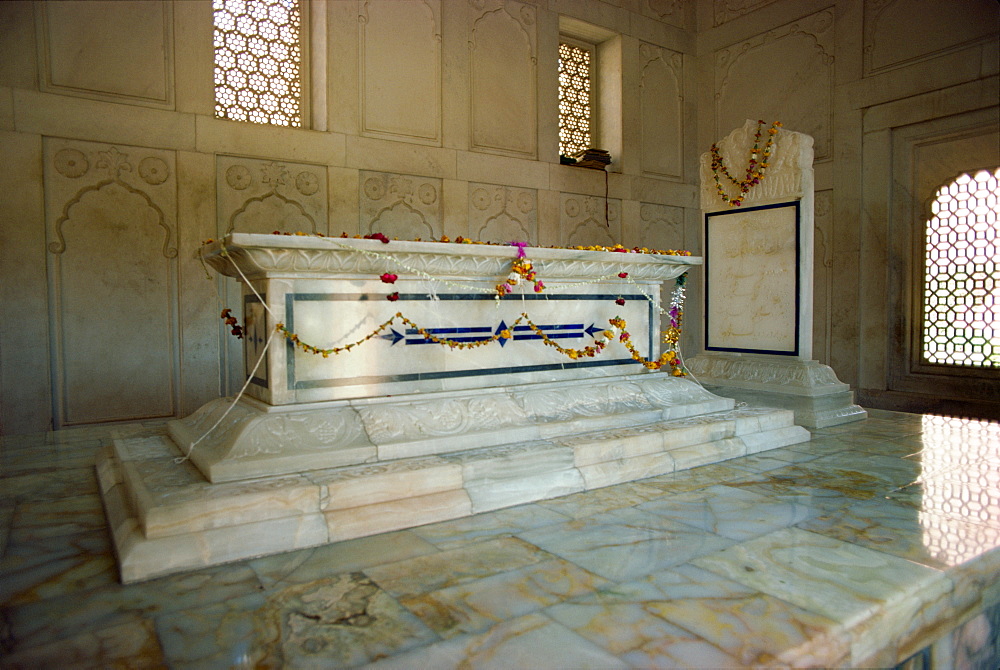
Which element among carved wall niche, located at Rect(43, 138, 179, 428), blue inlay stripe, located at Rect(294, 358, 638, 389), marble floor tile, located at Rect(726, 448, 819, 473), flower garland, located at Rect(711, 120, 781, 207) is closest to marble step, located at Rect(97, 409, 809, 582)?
marble floor tile, located at Rect(726, 448, 819, 473)

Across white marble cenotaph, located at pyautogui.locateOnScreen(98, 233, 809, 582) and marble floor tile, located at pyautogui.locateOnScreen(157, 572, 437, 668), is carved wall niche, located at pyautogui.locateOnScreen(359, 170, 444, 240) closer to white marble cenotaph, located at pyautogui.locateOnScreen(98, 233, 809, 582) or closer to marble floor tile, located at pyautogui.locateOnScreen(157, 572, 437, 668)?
white marble cenotaph, located at pyautogui.locateOnScreen(98, 233, 809, 582)

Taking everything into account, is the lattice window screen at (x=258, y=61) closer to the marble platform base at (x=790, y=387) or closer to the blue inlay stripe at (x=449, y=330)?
the blue inlay stripe at (x=449, y=330)

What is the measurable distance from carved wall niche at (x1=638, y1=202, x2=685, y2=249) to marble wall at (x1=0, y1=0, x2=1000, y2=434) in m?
0.03

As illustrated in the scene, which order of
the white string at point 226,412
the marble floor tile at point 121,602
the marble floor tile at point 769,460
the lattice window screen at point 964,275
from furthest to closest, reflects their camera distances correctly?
the lattice window screen at point 964,275 < the marble floor tile at point 769,460 < the white string at point 226,412 < the marble floor tile at point 121,602

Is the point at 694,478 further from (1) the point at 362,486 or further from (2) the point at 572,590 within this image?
(1) the point at 362,486

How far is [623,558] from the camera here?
6.30 feet

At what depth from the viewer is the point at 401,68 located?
19.6 feet

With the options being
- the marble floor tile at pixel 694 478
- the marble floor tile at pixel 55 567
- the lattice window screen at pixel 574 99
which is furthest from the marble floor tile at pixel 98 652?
the lattice window screen at pixel 574 99

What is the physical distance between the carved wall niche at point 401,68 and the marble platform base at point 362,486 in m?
3.87

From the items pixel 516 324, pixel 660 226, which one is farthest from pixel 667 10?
pixel 516 324

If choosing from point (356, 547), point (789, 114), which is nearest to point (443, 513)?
point (356, 547)

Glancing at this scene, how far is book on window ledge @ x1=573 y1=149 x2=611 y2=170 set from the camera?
280 inches

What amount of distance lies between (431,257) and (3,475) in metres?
2.28

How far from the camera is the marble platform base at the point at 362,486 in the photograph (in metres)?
1.96
